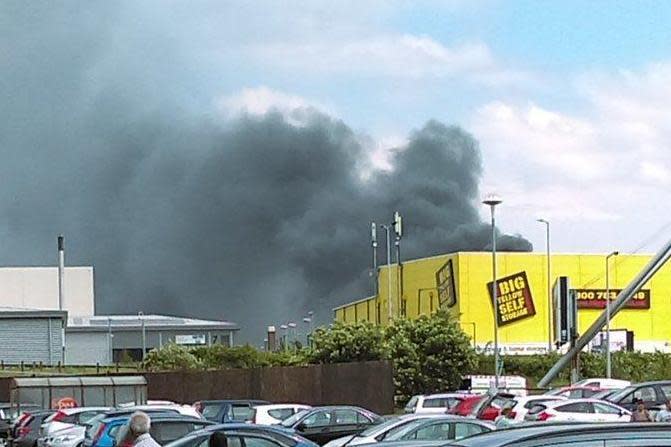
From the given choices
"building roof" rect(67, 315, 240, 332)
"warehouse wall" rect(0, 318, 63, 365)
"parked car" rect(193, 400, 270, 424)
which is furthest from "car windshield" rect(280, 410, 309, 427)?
"building roof" rect(67, 315, 240, 332)

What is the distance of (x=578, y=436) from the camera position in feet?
20.9

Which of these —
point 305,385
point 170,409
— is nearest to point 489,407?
point 170,409

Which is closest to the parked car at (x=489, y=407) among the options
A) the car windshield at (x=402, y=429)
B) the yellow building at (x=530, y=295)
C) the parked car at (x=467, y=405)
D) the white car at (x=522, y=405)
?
the parked car at (x=467, y=405)

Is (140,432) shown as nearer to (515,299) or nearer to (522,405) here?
(522,405)

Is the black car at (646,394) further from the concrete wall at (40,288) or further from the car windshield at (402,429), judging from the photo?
the concrete wall at (40,288)

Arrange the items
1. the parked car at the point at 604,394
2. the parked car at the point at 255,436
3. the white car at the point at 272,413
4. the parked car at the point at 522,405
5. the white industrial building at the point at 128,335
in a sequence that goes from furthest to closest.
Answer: the white industrial building at the point at 128,335 < the parked car at the point at 604,394 < the parked car at the point at 522,405 < the white car at the point at 272,413 < the parked car at the point at 255,436

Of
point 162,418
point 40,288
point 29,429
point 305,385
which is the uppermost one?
point 40,288

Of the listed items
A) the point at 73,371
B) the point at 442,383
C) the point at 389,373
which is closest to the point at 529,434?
the point at 389,373

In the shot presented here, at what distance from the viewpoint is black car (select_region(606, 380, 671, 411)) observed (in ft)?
134

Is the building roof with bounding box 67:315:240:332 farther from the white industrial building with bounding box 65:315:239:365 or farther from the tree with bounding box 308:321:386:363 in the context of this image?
the tree with bounding box 308:321:386:363

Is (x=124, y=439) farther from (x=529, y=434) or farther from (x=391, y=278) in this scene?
(x=391, y=278)

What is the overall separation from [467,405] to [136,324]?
84.5m

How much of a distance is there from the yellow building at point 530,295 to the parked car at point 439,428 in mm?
75915

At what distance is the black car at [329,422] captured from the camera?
35.1m
